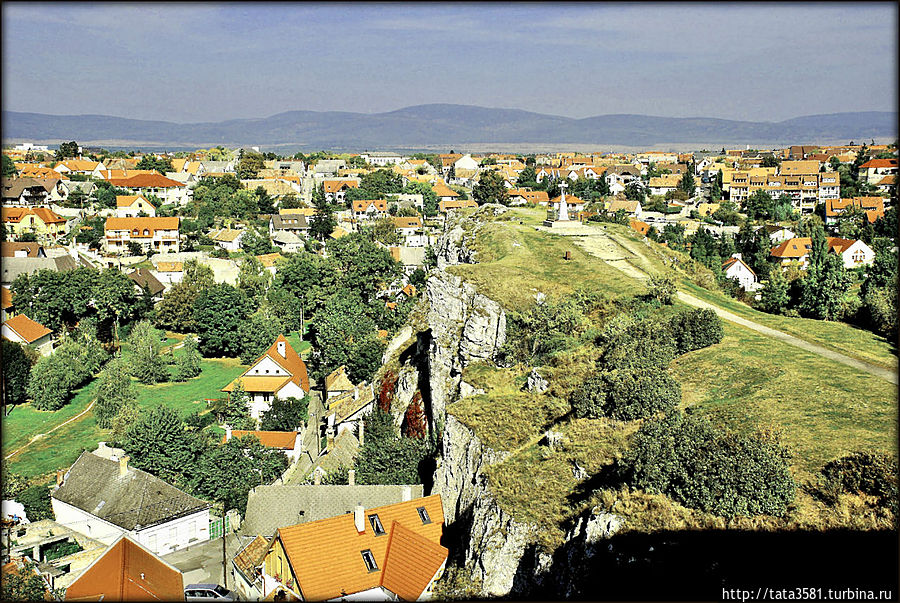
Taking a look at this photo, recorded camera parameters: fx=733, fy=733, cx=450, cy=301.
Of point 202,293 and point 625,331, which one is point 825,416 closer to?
point 625,331

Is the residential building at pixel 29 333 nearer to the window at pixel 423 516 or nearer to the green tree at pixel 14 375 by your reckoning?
the green tree at pixel 14 375

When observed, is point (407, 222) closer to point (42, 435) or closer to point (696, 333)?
point (42, 435)

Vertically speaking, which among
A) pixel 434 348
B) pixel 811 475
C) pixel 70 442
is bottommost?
pixel 70 442

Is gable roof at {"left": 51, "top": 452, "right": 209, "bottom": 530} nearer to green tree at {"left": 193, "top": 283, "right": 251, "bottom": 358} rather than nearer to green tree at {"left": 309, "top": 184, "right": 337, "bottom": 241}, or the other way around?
green tree at {"left": 193, "top": 283, "right": 251, "bottom": 358}

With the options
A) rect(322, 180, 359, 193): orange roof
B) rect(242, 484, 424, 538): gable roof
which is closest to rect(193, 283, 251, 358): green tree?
rect(242, 484, 424, 538): gable roof

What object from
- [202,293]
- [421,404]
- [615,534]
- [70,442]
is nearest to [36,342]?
[202,293]

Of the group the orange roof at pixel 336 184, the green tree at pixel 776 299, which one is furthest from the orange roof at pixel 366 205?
the green tree at pixel 776 299
